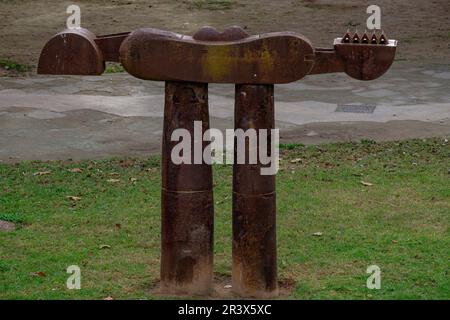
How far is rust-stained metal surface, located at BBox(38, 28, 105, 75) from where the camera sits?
6.30m

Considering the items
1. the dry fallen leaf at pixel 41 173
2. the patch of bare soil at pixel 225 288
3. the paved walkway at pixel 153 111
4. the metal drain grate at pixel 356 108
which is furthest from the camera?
the metal drain grate at pixel 356 108

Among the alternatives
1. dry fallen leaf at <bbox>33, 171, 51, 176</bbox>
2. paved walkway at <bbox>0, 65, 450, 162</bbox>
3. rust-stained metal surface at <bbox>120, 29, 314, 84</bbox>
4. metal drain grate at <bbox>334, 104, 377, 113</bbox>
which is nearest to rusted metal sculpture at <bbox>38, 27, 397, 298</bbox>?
rust-stained metal surface at <bbox>120, 29, 314, 84</bbox>

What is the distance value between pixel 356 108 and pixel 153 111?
270 cm

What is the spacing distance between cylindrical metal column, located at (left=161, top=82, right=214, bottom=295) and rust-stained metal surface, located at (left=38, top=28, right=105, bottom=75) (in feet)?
1.69

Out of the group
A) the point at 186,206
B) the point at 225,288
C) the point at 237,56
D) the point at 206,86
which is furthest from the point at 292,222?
the point at 237,56

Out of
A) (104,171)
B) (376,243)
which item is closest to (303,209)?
(376,243)

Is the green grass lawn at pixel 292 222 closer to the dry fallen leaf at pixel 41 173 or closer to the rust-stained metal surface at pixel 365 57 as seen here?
the dry fallen leaf at pixel 41 173

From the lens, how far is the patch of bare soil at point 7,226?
26.9 ft

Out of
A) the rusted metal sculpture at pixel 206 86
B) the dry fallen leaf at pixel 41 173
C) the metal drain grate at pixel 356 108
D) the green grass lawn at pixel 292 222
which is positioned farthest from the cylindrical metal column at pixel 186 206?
the metal drain grate at pixel 356 108

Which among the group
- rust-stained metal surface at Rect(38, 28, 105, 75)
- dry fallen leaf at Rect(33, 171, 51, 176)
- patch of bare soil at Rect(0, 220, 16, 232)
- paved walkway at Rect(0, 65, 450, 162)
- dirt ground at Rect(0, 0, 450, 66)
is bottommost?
patch of bare soil at Rect(0, 220, 16, 232)

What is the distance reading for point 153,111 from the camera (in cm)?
1281

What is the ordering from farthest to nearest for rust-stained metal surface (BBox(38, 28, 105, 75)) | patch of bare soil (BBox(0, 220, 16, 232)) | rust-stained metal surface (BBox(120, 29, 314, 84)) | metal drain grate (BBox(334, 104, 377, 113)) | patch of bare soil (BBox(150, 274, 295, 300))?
metal drain grate (BBox(334, 104, 377, 113)) → patch of bare soil (BBox(0, 220, 16, 232)) → patch of bare soil (BBox(150, 274, 295, 300)) → rust-stained metal surface (BBox(38, 28, 105, 75)) → rust-stained metal surface (BBox(120, 29, 314, 84))

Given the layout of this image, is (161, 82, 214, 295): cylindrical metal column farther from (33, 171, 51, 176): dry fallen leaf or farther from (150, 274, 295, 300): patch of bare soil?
(33, 171, 51, 176): dry fallen leaf

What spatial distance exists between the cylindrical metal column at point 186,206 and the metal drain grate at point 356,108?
21.9 feet
